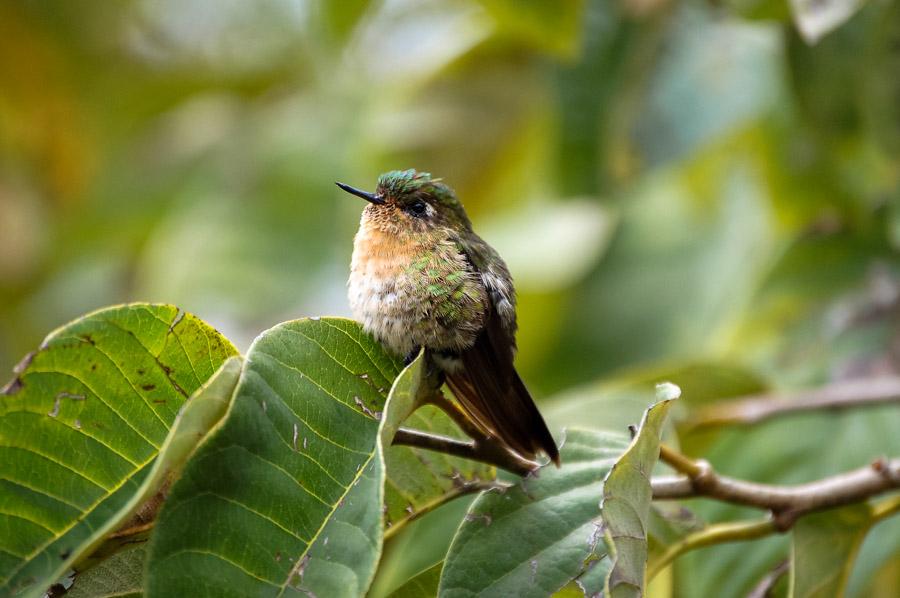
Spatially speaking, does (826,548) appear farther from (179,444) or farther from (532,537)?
(179,444)

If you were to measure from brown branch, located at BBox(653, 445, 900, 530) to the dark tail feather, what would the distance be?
0.21m

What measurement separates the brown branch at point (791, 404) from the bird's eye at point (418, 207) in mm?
953

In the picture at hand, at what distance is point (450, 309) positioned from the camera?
1.87 meters

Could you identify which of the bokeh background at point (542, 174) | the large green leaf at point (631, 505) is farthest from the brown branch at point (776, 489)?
the bokeh background at point (542, 174)

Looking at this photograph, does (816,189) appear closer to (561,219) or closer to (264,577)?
(561,219)

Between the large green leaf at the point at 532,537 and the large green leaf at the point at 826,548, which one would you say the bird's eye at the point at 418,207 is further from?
the large green leaf at the point at 826,548

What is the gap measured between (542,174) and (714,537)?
3038 millimetres

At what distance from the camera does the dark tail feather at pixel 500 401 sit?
65.5 inches

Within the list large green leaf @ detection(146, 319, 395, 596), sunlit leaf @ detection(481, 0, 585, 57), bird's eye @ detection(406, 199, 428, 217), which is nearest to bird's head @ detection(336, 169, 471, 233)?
bird's eye @ detection(406, 199, 428, 217)

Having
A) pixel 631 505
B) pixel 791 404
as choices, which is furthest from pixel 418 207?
pixel 791 404

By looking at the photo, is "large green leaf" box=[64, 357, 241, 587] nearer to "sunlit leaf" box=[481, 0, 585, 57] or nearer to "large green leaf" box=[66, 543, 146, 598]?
"large green leaf" box=[66, 543, 146, 598]

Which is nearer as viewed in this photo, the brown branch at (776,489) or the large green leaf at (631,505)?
the large green leaf at (631,505)

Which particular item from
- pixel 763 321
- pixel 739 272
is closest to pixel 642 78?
pixel 763 321

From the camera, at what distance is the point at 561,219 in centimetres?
510
